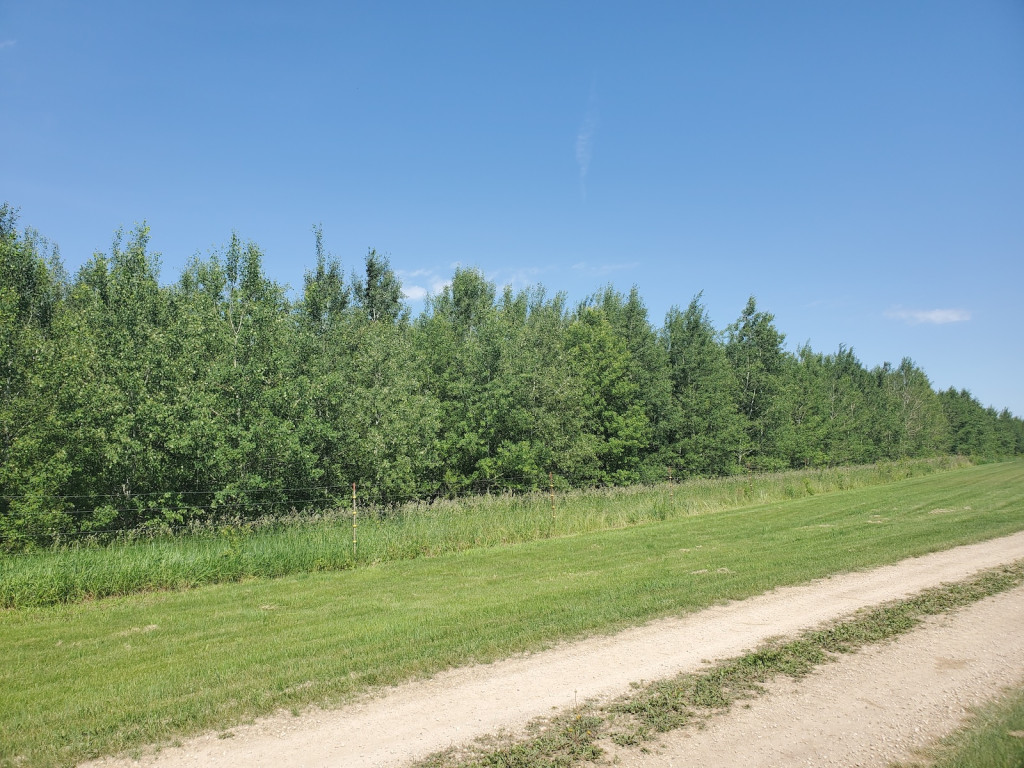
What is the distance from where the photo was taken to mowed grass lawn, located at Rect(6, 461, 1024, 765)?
17.7ft

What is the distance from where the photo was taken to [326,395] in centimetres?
2155

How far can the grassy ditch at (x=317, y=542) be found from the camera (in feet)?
34.1

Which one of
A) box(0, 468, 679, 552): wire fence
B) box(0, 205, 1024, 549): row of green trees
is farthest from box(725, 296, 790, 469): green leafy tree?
box(0, 468, 679, 552): wire fence

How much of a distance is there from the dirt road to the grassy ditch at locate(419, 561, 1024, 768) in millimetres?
204

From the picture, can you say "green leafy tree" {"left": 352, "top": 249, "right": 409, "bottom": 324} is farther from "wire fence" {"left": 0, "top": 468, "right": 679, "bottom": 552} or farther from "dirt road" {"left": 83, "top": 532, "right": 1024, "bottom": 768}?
"dirt road" {"left": 83, "top": 532, "right": 1024, "bottom": 768}

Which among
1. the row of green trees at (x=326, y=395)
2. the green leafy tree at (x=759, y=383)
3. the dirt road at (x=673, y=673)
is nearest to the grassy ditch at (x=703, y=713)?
the dirt road at (x=673, y=673)

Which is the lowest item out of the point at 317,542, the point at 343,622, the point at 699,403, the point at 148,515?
the point at 343,622

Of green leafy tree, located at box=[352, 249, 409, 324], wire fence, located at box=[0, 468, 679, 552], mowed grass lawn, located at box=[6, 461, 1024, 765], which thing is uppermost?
green leafy tree, located at box=[352, 249, 409, 324]

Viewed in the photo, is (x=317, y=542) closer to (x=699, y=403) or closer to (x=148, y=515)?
(x=148, y=515)

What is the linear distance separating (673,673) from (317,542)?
31.5 feet

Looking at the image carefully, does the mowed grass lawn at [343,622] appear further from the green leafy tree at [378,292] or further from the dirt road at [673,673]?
the green leafy tree at [378,292]

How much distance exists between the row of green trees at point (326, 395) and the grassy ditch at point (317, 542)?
2.58 metres

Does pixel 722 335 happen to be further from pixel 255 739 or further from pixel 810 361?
pixel 255 739

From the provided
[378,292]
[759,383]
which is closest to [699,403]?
[759,383]
